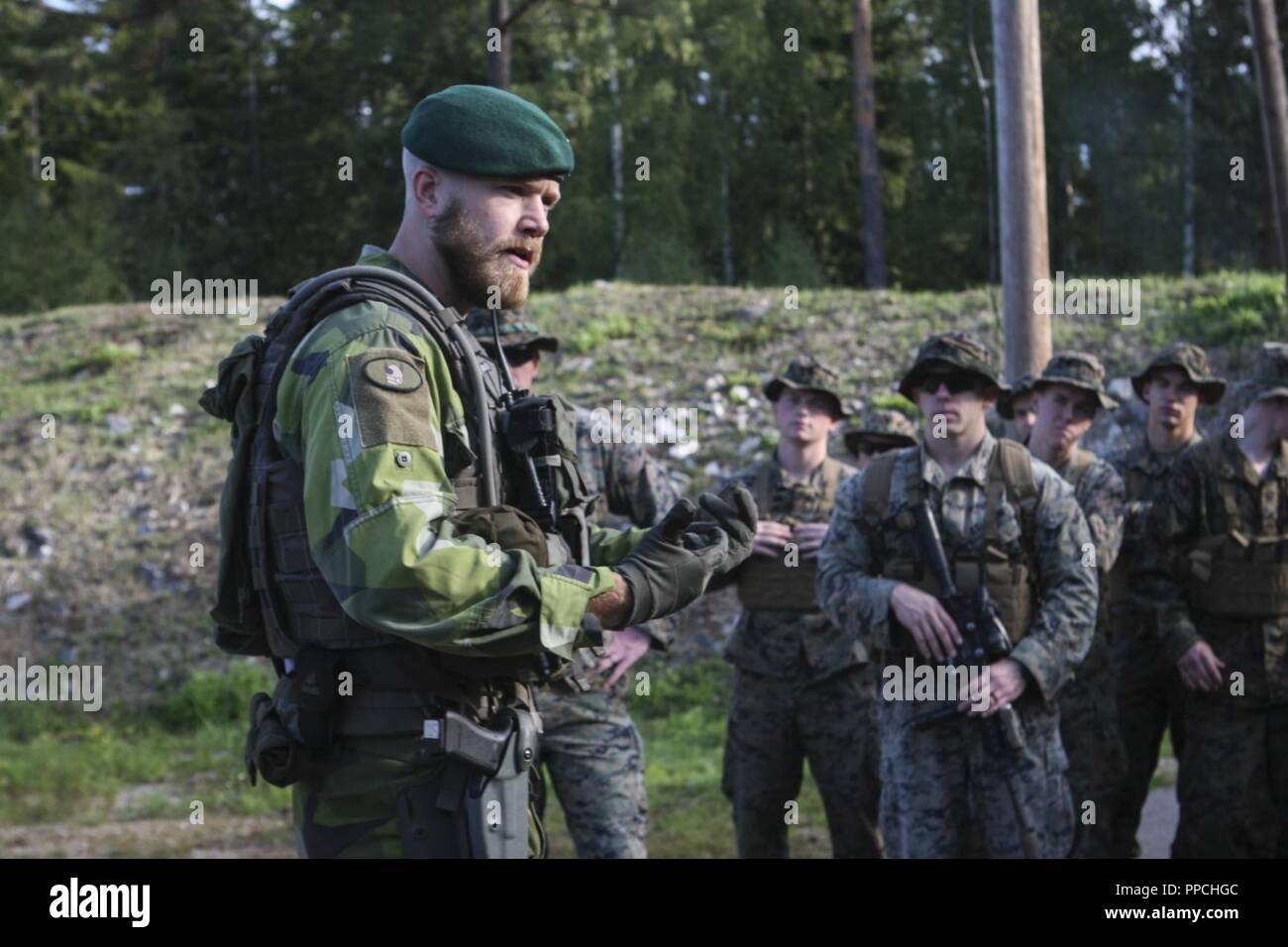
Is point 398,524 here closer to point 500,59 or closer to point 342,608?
point 342,608

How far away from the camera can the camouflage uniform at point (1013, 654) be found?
526cm

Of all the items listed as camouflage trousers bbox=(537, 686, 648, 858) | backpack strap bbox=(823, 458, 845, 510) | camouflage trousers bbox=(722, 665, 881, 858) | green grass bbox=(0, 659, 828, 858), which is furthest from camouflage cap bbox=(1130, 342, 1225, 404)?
camouflage trousers bbox=(537, 686, 648, 858)

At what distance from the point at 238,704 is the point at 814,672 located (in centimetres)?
502

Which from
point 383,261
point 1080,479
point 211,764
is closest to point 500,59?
point 211,764

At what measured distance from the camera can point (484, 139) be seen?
10.1ft

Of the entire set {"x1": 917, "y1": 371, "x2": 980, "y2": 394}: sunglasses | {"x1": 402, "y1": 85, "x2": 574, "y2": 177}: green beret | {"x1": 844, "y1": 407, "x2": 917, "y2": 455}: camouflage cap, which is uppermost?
{"x1": 402, "y1": 85, "x2": 574, "y2": 177}: green beret

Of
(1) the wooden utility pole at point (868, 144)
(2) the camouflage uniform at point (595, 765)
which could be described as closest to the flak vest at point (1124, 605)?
(2) the camouflage uniform at point (595, 765)

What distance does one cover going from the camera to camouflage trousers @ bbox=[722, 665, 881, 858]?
6.48 meters

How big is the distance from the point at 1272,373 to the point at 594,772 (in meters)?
3.25

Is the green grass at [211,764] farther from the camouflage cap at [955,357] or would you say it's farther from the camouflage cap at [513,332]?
the camouflage cap at [955,357]

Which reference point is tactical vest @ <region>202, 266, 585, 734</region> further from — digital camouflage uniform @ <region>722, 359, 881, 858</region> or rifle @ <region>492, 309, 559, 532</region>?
digital camouflage uniform @ <region>722, 359, 881, 858</region>

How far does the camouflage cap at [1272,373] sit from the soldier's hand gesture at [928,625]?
204cm

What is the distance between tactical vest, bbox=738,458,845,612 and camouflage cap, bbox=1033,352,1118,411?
1.06 metres

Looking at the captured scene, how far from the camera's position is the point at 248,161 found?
3297 cm
